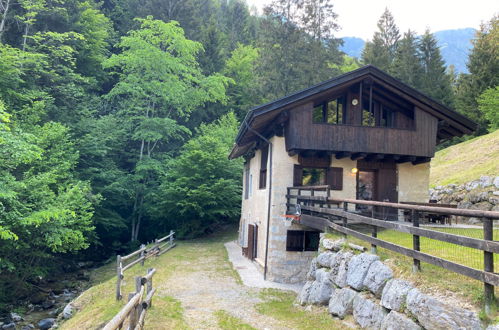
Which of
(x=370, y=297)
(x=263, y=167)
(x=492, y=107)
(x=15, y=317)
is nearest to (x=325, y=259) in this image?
(x=370, y=297)

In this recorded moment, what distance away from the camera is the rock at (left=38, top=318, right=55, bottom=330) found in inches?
495

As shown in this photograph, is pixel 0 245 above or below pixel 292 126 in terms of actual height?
below

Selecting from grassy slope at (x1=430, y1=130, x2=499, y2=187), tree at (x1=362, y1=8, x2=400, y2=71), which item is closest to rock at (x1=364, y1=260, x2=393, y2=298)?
grassy slope at (x1=430, y1=130, x2=499, y2=187)

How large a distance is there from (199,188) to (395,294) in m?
18.7

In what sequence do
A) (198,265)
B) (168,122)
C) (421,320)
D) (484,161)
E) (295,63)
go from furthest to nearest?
(295,63)
(168,122)
(484,161)
(198,265)
(421,320)

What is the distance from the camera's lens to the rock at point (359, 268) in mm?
7789

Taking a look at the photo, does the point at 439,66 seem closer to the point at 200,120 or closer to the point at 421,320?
the point at 200,120

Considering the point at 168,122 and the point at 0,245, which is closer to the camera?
the point at 0,245

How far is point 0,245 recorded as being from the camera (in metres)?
14.3

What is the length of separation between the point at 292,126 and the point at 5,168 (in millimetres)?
11727

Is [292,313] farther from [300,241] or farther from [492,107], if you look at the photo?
[492,107]

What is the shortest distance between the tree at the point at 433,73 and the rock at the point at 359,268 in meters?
35.4

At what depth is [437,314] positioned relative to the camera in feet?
17.4

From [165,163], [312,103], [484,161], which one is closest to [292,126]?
[312,103]
